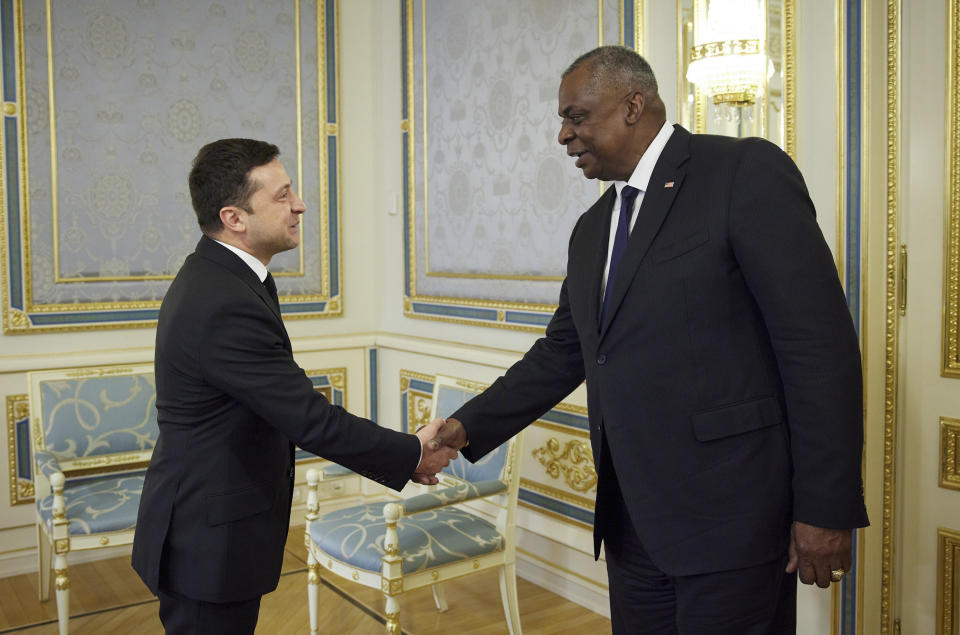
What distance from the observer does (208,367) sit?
1851 millimetres

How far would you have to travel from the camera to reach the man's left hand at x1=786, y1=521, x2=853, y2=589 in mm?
1584

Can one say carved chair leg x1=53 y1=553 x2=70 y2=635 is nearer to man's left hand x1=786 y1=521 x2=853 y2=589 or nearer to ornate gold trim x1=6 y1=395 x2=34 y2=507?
ornate gold trim x1=6 y1=395 x2=34 y2=507

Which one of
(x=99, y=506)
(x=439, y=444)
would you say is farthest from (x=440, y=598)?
(x=439, y=444)

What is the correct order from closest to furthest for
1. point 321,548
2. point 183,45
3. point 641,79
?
point 641,79 < point 321,548 < point 183,45

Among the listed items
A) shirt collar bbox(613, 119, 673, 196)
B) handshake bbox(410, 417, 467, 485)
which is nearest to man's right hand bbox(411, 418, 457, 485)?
handshake bbox(410, 417, 467, 485)

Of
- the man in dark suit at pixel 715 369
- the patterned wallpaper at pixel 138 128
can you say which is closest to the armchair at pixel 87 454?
the patterned wallpaper at pixel 138 128

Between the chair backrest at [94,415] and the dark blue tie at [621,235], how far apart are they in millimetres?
2519

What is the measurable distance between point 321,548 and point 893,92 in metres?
2.36

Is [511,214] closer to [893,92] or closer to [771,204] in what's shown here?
[893,92]

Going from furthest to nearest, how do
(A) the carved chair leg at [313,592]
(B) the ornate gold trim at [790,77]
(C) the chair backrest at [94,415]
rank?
1. (C) the chair backrest at [94,415]
2. (A) the carved chair leg at [313,592]
3. (B) the ornate gold trim at [790,77]

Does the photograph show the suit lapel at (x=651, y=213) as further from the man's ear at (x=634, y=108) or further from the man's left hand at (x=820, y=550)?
the man's left hand at (x=820, y=550)

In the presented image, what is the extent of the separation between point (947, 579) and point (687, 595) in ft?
4.06

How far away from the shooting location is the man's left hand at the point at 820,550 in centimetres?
158

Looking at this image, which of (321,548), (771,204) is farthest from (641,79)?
(321,548)
